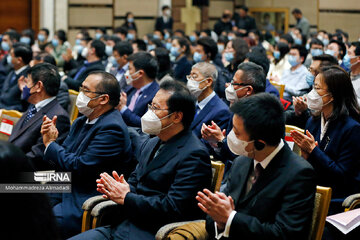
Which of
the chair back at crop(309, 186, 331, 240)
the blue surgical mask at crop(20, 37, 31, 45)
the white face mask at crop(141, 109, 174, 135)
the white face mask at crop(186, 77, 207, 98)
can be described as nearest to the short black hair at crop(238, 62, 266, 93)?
the white face mask at crop(186, 77, 207, 98)

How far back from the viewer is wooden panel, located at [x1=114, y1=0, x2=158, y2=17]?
50.3 ft

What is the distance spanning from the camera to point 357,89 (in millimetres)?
5328

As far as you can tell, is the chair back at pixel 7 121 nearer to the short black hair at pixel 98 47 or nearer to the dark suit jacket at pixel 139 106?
the dark suit jacket at pixel 139 106

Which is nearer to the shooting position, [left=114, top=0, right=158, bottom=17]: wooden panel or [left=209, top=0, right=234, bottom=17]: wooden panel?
[left=114, top=0, right=158, bottom=17]: wooden panel

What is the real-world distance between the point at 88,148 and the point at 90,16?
11871 mm

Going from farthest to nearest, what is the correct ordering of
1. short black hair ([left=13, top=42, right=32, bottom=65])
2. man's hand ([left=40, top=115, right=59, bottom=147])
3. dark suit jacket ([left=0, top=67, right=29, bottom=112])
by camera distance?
short black hair ([left=13, top=42, right=32, bottom=65]) → dark suit jacket ([left=0, top=67, right=29, bottom=112]) → man's hand ([left=40, top=115, right=59, bottom=147])

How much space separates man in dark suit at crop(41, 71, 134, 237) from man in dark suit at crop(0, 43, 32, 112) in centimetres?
292

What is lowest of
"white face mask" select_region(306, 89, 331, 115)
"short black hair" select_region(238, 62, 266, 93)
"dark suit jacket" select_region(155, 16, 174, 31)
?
"white face mask" select_region(306, 89, 331, 115)

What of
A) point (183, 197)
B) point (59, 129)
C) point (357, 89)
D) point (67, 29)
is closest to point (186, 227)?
point (183, 197)

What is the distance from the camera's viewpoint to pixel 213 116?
14.0ft

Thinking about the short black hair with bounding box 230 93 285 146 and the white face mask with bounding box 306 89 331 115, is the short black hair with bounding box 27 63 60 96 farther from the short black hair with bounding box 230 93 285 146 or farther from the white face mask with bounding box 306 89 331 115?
the short black hair with bounding box 230 93 285 146

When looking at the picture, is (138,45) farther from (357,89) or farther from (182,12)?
(182,12)

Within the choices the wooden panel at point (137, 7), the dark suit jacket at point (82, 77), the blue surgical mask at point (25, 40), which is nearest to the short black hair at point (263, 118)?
the dark suit jacket at point (82, 77)

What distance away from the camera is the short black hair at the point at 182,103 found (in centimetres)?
320
